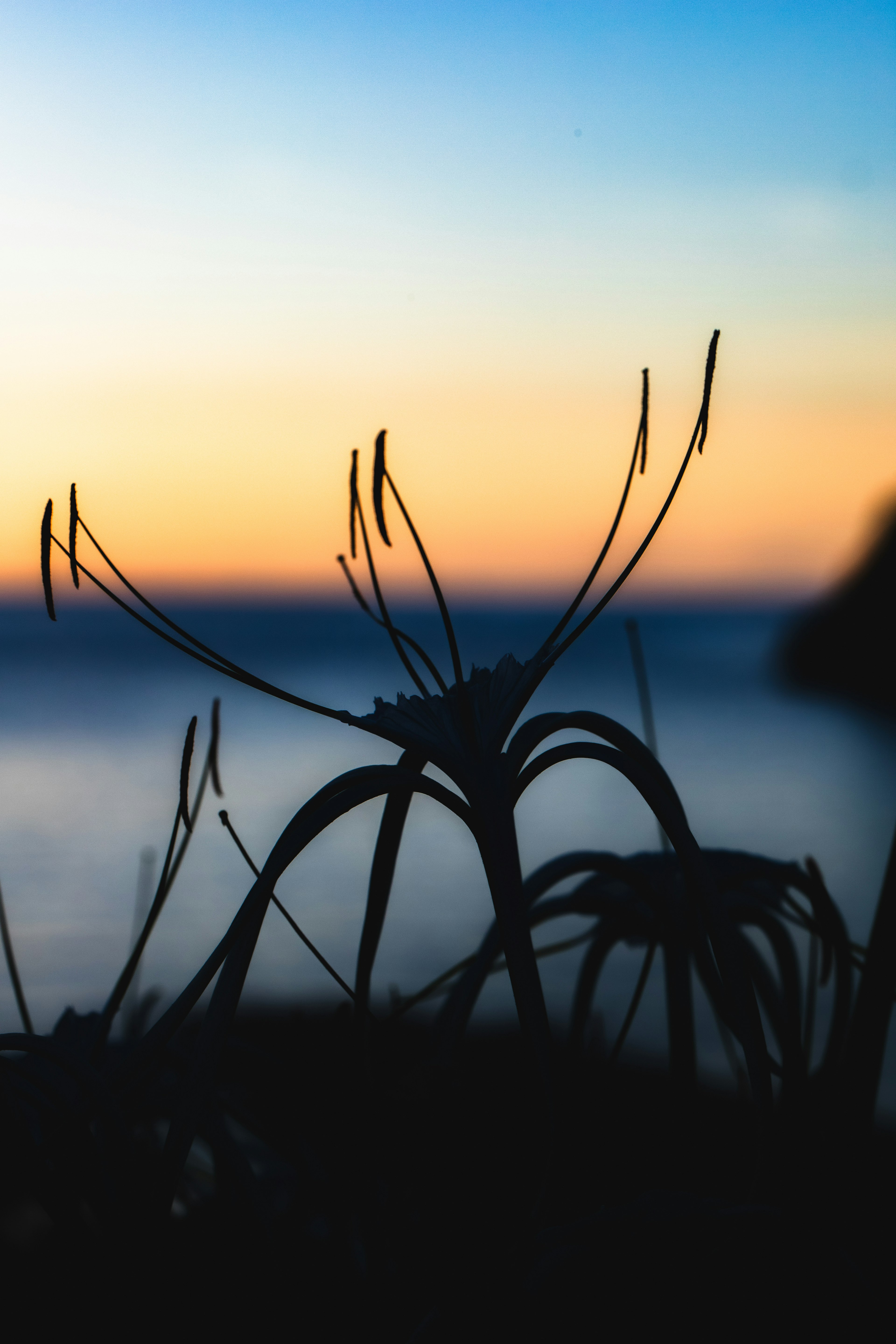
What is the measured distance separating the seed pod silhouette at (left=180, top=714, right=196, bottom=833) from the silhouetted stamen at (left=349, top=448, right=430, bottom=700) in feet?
0.33

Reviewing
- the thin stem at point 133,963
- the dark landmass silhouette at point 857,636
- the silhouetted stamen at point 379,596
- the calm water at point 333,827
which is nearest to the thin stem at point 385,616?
the silhouetted stamen at point 379,596

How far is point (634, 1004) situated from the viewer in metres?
0.54

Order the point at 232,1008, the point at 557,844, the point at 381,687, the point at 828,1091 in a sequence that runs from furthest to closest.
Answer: the point at 381,687, the point at 557,844, the point at 828,1091, the point at 232,1008

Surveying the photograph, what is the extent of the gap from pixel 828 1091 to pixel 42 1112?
15.2 inches

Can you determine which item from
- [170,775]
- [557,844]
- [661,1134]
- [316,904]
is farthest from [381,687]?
[661,1134]

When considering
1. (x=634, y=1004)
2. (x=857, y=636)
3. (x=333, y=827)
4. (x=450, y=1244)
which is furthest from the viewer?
(x=857, y=636)

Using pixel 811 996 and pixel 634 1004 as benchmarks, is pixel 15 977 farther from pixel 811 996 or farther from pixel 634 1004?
pixel 811 996

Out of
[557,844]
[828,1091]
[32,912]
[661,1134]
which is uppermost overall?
[828,1091]

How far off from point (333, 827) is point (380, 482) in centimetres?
413

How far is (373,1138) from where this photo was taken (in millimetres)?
490

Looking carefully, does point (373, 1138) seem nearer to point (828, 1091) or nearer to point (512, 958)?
point (512, 958)

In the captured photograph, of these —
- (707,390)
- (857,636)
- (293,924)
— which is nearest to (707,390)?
(707,390)

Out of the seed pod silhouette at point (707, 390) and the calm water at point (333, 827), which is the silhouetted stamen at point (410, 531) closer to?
the seed pod silhouette at point (707, 390)

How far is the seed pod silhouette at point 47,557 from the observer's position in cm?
53
